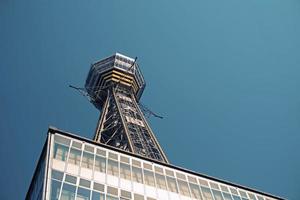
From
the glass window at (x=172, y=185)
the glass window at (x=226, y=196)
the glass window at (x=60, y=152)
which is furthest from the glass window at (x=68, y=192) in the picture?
the glass window at (x=226, y=196)

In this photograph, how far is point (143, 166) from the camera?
29891mm

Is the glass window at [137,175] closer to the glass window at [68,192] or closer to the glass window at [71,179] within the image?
the glass window at [71,179]

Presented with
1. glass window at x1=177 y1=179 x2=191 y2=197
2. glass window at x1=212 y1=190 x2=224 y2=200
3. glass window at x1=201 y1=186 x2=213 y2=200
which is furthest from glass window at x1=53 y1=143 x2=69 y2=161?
glass window at x1=212 y1=190 x2=224 y2=200

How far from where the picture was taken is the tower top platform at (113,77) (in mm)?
82500

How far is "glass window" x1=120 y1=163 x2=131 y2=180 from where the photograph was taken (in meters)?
28.2

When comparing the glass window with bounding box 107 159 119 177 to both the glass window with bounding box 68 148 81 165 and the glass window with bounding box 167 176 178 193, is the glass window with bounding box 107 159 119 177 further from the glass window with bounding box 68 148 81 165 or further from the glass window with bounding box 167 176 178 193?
the glass window with bounding box 167 176 178 193

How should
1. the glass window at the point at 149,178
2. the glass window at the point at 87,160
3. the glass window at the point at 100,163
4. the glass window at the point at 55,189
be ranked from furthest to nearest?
1. the glass window at the point at 149,178
2. the glass window at the point at 100,163
3. the glass window at the point at 87,160
4. the glass window at the point at 55,189

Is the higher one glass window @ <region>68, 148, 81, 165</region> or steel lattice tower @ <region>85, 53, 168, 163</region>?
steel lattice tower @ <region>85, 53, 168, 163</region>

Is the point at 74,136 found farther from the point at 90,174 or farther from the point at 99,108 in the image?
the point at 99,108

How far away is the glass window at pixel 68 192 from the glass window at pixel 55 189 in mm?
270

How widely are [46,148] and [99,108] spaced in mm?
56164

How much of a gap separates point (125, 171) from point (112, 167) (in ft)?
Answer: 2.67

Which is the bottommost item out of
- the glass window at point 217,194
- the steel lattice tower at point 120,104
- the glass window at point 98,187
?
the glass window at point 98,187

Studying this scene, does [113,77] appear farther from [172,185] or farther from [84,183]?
[84,183]
